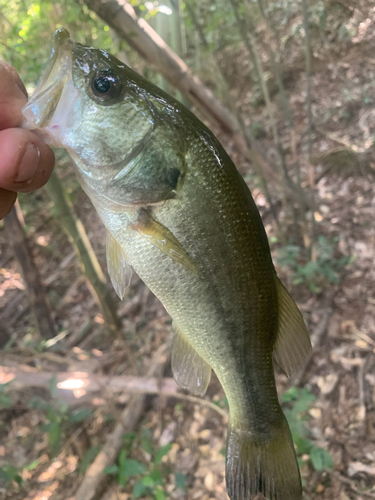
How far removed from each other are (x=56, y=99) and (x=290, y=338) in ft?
3.87

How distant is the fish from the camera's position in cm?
106

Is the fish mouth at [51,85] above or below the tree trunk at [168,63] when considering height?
below

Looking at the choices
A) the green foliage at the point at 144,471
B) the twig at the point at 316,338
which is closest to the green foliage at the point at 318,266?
the twig at the point at 316,338

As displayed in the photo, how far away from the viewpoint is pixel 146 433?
284cm

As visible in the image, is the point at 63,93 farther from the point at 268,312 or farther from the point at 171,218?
the point at 268,312

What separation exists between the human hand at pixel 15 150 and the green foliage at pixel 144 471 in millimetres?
1825

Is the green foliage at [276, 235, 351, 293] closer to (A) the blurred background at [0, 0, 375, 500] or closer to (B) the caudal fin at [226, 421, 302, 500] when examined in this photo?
(A) the blurred background at [0, 0, 375, 500]

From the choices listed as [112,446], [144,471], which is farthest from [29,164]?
[112,446]

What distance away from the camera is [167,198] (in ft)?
3.54

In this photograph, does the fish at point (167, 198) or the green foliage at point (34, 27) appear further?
the green foliage at point (34, 27)

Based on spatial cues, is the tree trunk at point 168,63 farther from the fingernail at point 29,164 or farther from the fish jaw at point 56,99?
the fingernail at point 29,164

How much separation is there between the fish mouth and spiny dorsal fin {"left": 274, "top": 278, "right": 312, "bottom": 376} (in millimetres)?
996

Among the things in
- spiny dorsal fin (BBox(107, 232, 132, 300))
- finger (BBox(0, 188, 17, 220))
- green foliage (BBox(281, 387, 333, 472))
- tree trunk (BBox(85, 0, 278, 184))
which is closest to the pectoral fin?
spiny dorsal fin (BBox(107, 232, 132, 300))

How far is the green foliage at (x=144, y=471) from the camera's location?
2061mm
